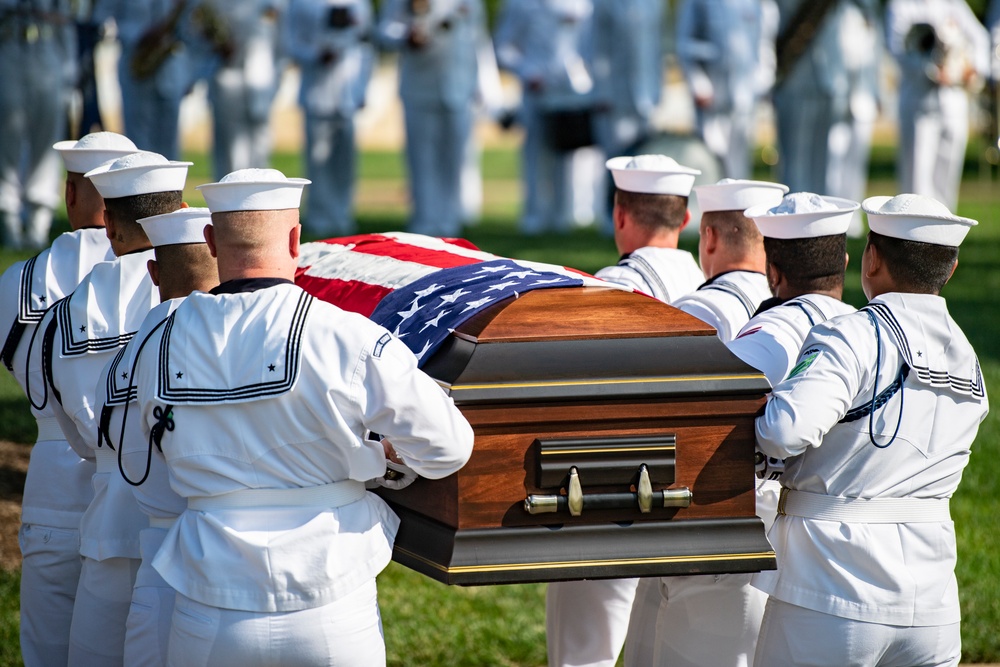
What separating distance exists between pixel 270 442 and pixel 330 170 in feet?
35.4

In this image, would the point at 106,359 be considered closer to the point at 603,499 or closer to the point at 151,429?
the point at 151,429

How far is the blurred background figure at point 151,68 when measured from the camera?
12094mm

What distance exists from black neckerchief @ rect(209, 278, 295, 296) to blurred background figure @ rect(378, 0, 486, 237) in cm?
964

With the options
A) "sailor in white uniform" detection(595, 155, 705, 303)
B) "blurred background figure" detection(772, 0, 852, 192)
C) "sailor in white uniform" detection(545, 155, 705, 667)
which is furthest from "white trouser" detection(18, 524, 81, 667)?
"blurred background figure" detection(772, 0, 852, 192)

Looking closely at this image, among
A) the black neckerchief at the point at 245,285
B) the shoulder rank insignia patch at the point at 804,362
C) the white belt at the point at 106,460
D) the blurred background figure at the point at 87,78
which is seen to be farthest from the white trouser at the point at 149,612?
the blurred background figure at the point at 87,78

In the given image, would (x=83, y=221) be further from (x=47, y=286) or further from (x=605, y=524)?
(x=605, y=524)

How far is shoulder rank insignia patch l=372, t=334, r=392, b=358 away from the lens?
296 centimetres

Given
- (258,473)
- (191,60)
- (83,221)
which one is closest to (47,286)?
(83,221)

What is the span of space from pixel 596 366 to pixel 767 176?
24702mm

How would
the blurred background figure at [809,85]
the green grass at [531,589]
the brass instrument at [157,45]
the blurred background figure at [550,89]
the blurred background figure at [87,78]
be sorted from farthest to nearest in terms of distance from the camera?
the blurred background figure at [550,89] → the blurred background figure at [809,85] → the brass instrument at [157,45] → the blurred background figure at [87,78] → the green grass at [531,589]

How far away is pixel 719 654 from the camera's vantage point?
3.84 meters

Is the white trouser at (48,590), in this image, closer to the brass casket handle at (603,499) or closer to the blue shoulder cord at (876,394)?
the brass casket handle at (603,499)

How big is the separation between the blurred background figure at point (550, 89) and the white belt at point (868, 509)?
429 inches

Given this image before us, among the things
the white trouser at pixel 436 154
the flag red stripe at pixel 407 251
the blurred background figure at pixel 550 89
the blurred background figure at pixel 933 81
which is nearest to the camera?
the flag red stripe at pixel 407 251
